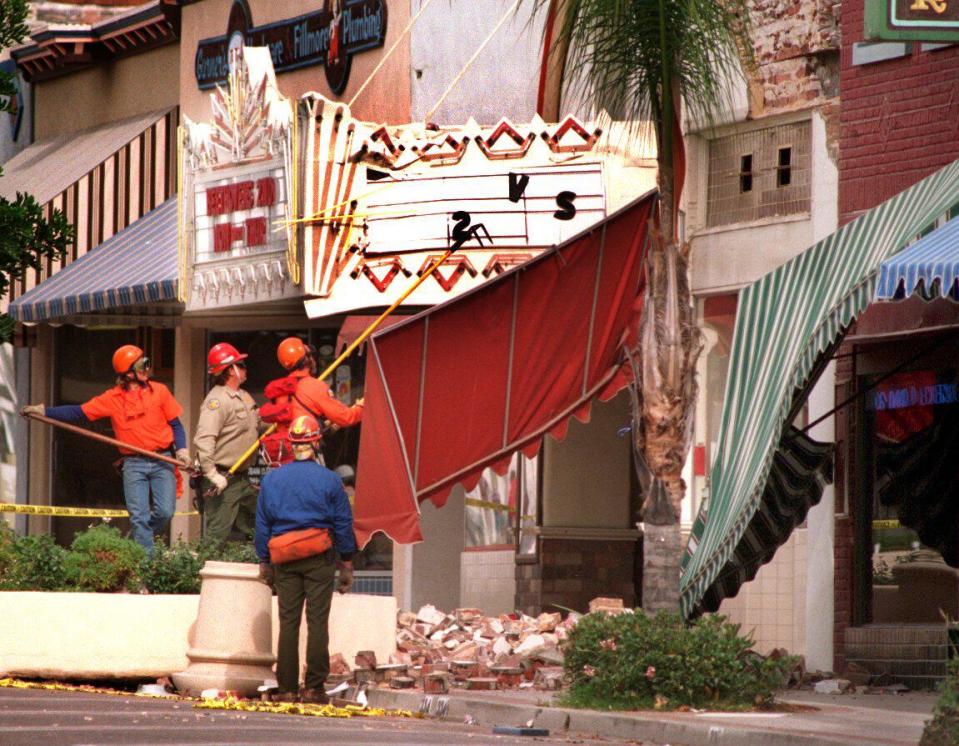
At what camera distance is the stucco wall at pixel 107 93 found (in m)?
25.0

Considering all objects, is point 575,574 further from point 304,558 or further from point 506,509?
point 304,558

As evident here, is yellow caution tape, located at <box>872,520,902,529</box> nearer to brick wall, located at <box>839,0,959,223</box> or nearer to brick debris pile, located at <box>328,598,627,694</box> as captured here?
brick debris pile, located at <box>328,598,627,694</box>

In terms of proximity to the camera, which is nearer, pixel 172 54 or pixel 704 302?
pixel 704 302

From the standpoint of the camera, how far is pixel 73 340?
26.2 meters

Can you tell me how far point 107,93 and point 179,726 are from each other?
54.0 ft

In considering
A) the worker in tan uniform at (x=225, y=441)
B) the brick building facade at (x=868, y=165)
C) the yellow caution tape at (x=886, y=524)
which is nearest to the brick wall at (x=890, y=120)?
the brick building facade at (x=868, y=165)

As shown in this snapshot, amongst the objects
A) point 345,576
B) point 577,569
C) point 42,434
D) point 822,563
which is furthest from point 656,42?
point 42,434

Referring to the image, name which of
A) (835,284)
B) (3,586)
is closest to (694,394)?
(835,284)

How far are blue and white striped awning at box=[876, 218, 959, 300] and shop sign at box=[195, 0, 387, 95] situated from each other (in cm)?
936

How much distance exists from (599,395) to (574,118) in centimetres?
324

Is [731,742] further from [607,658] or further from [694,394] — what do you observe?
[694,394]

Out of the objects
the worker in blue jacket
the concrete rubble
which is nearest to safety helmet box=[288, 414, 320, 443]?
the worker in blue jacket

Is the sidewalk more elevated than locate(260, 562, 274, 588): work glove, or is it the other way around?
locate(260, 562, 274, 588): work glove

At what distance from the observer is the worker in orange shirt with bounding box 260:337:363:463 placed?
16.4 meters
